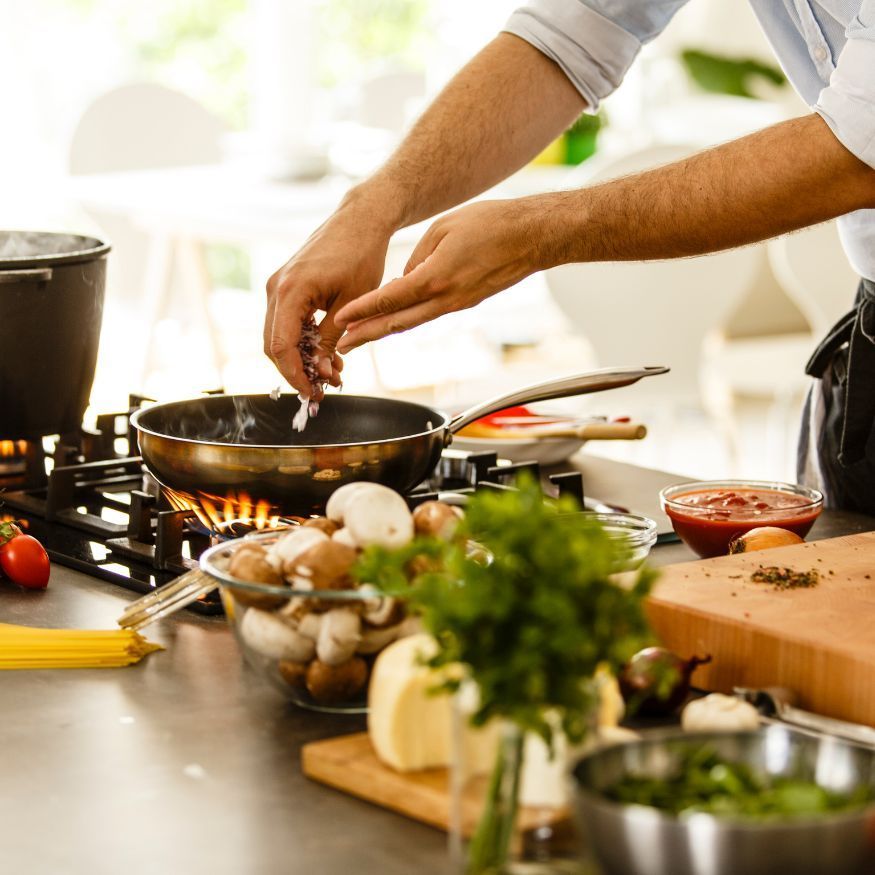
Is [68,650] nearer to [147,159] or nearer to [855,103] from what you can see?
[855,103]

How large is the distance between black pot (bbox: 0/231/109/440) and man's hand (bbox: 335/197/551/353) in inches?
15.0

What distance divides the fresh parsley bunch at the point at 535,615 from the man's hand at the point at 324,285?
2.85 ft

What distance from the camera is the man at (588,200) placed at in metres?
1.42

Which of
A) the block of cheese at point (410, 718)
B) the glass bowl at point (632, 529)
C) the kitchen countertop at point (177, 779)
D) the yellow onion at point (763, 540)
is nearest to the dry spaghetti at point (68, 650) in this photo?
the kitchen countertop at point (177, 779)

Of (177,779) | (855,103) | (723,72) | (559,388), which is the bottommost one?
(177,779)

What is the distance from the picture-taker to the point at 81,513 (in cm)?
161

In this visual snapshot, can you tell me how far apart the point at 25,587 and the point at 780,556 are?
2.31ft

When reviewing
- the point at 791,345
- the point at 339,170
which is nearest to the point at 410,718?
the point at 791,345

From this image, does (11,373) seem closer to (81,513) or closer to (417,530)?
(81,513)

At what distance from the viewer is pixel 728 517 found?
1469mm

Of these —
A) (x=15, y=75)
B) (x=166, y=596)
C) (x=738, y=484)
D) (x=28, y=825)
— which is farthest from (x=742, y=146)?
(x=15, y=75)

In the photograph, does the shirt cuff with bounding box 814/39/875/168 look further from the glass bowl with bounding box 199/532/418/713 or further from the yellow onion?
the glass bowl with bounding box 199/532/418/713

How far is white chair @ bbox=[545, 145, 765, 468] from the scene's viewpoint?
3.56 m

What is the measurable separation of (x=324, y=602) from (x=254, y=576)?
0.18ft
